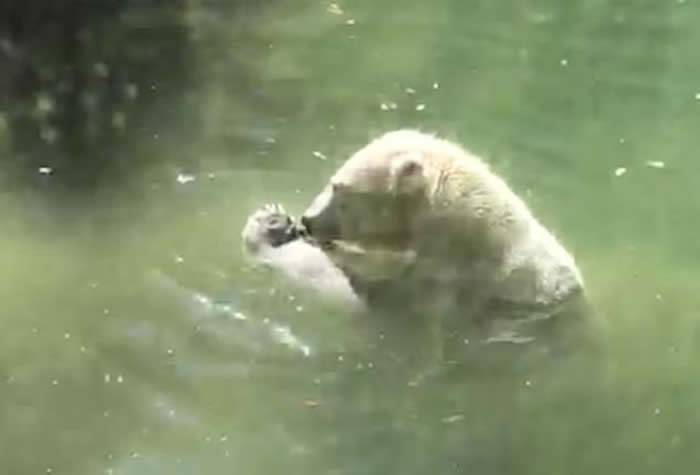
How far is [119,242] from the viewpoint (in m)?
3.28

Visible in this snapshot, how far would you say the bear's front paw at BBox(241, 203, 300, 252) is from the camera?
10.6 ft

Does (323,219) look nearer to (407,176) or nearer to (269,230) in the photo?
(269,230)

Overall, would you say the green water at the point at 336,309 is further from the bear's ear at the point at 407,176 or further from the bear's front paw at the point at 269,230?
the bear's ear at the point at 407,176

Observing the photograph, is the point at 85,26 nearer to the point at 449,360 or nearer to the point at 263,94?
the point at 263,94

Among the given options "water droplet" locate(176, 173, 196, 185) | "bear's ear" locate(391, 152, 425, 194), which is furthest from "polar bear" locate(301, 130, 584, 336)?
"water droplet" locate(176, 173, 196, 185)

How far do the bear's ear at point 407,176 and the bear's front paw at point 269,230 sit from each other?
0.34 m

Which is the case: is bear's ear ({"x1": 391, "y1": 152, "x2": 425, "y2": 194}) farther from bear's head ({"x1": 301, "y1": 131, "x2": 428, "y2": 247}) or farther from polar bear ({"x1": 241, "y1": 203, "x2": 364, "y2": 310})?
polar bear ({"x1": 241, "y1": 203, "x2": 364, "y2": 310})

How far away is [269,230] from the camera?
3.23m

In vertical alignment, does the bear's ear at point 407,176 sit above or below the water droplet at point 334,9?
below

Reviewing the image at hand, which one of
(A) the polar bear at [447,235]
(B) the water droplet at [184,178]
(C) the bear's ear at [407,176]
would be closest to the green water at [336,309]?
(B) the water droplet at [184,178]

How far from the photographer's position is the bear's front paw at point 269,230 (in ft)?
10.6

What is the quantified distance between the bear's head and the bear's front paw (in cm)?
7

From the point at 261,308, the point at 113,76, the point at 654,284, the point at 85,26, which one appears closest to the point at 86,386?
the point at 261,308

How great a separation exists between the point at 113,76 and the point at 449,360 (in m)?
1.82
